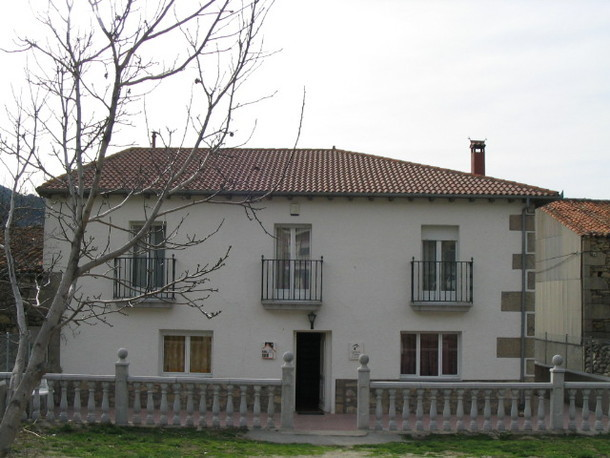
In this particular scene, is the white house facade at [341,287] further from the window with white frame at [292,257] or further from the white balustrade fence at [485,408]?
the white balustrade fence at [485,408]

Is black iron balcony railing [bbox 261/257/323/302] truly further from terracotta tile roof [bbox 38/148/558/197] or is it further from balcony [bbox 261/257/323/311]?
terracotta tile roof [bbox 38/148/558/197]

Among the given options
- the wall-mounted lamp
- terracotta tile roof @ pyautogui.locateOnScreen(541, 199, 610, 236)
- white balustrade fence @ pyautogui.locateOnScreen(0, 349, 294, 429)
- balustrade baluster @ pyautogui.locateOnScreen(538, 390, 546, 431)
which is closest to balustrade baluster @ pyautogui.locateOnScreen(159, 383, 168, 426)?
white balustrade fence @ pyautogui.locateOnScreen(0, 349, 294, 429)

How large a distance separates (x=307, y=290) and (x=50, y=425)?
612cm

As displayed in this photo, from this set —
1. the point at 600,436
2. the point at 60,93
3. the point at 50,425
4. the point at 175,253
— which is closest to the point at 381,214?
the point at 175,253

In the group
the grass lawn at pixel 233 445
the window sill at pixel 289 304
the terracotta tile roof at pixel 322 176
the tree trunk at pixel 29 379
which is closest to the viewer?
the tree trunk at pixel 29 379


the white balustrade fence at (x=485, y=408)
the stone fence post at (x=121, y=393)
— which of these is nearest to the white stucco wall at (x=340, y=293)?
the white balustrade fence at (x=485, y=408)

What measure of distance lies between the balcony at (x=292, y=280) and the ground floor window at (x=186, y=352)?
5.30ft

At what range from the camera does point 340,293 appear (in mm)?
17641

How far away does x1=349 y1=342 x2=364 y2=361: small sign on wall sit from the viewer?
17.5 metres

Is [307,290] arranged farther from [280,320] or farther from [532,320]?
[532,320]

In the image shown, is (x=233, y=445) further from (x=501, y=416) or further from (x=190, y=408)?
Result: (x=501, y=416)

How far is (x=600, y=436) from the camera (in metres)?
13.9

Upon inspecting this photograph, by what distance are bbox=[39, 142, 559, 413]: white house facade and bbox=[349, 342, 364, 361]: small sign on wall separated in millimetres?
21

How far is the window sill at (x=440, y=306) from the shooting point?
17.3m
